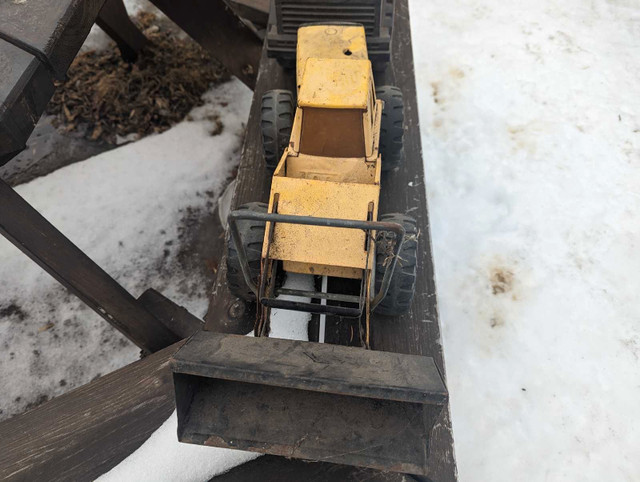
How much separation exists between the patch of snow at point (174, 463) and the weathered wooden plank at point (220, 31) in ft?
10.6

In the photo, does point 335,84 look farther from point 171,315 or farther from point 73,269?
point 171,315

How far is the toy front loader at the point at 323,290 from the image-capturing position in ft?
5.56

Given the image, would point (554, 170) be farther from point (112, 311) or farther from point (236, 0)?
point (112, 311)

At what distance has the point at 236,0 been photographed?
3846 mm

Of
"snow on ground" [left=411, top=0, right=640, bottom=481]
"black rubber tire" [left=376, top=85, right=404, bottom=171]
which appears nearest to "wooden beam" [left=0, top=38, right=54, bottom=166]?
"black rubber tire" [left=376, top=85, right=404, bottom=171]

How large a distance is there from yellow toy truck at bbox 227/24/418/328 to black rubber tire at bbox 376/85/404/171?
20cm

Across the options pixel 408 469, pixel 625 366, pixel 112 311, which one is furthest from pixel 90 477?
pixel 625 366

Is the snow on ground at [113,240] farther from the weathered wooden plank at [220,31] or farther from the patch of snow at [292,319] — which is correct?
the patch of snow at [292,319]

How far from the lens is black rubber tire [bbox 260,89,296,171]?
2.79 metres

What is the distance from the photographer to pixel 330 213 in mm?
2258

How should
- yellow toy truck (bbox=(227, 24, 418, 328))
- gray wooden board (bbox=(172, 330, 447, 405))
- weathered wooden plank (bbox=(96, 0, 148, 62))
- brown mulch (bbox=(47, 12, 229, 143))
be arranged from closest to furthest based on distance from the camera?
gray wooden board (bbox=(172, 330, 447, 405)) → yellow toy truck (bbox=(227, 24, 418, 328)) → weathered wooden plank (bbox=(96, 0, 148, 62)) → brown mulch (bbox=(47, 12, 229, 143))

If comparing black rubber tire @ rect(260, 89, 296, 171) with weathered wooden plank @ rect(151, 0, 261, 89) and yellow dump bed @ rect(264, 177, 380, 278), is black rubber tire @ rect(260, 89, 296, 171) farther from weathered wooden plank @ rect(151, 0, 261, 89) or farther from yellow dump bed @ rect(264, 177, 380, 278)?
weathered wooden plank @ rect(151, 0, 261, 89)

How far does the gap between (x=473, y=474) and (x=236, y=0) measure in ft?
13.5

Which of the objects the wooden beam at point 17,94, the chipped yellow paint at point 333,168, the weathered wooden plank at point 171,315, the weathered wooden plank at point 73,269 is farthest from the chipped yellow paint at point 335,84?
the weathered wooden plank at point 171,315
